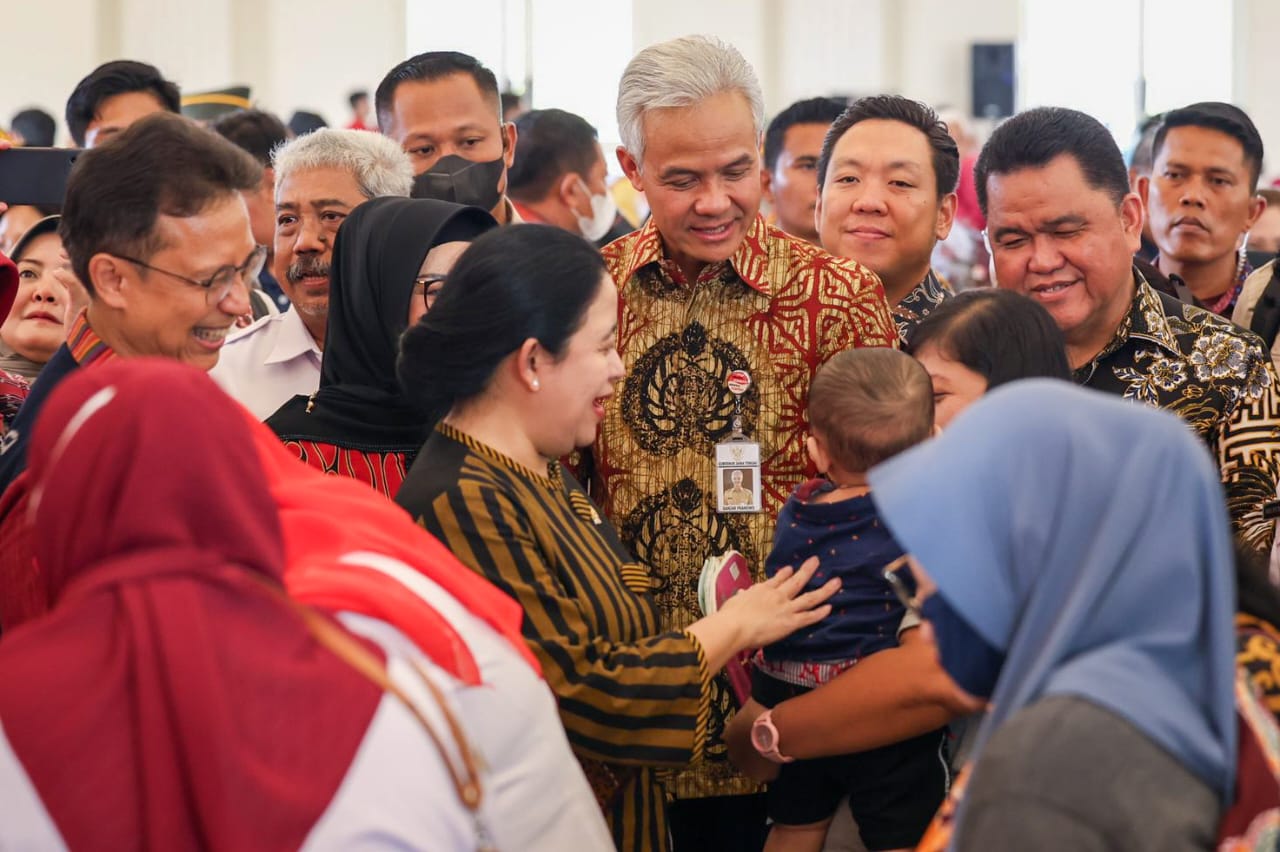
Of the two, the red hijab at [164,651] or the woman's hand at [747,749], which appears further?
the woman's hand at [747,749]

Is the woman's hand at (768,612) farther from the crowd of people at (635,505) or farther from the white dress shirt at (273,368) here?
the white dress shirt at (273,368)

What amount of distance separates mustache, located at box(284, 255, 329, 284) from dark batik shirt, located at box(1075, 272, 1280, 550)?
175cm

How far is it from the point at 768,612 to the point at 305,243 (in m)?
1.60

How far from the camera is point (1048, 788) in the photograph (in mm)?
1622

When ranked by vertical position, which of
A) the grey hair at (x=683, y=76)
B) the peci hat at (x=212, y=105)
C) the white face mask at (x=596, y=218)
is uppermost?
the peci hat at (x=212, y=105)

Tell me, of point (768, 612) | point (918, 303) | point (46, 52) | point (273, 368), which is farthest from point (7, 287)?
point (46, 52)

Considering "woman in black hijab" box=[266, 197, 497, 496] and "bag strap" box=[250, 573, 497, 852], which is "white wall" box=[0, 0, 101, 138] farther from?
"bag strap" box=[250, 573, 497, 852]

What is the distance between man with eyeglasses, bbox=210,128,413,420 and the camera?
11.5ft

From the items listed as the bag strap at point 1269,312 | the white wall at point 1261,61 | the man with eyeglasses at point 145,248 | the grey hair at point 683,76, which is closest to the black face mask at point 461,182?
the grey hair at point 683,76

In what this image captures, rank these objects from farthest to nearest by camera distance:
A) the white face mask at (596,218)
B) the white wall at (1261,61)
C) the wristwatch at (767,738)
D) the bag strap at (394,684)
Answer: the white wall at (1261,61), the white face mask at (596,218), the wristwatch at (767,738), the bag strap at (394,684)

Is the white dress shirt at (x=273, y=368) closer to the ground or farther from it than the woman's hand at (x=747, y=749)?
farther from it

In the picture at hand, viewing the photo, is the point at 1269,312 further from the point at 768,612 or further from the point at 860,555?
the point at 768,612

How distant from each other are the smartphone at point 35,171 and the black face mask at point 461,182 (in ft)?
2.84

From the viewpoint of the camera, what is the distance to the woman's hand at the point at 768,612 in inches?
103
